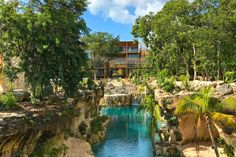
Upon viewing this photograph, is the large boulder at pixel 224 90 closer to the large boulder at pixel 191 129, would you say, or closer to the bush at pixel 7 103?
the large boulder at pixel 191 129

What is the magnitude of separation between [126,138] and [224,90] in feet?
53.9

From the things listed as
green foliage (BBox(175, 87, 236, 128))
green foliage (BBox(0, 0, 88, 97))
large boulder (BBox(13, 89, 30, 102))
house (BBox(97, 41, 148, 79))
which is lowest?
green foliage (BBox(175, 87, 236, 128))

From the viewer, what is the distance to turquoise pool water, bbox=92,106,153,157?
41.2m

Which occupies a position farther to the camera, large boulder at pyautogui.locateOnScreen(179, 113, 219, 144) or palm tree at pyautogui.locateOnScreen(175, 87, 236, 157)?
large boulder at pyautogui.locateOnScreen(179, 113, 219, 144)

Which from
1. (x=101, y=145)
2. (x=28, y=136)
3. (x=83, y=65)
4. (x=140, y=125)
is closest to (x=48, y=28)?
(x=83, y=65)

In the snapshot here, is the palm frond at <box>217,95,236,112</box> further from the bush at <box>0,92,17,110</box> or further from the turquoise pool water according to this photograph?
the bush at <box>0,92,17,110</box>

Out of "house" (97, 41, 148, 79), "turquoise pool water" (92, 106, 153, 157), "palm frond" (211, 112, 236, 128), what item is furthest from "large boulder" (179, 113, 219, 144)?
"house" (97, 41, 148, 79)

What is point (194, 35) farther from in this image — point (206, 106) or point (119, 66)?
point (119, 66)

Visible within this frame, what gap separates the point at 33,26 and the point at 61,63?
424cm

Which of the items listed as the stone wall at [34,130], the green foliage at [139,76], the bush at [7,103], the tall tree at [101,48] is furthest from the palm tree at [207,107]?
the tall tree at [101,48]

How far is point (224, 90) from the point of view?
3847 centimetres

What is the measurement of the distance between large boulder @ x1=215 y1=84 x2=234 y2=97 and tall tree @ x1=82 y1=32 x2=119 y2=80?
72003 mm

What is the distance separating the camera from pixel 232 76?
50.7m

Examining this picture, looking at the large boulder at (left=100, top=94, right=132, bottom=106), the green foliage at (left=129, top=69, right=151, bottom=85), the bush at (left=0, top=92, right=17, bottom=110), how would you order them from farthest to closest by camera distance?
the green foliage at (left=129, top=69, right=151, bottom=85), the large boulder at (left=100, top=94, right=132, bottom=106), the bush at (left=0, top=92, right=17, bottom=110)
